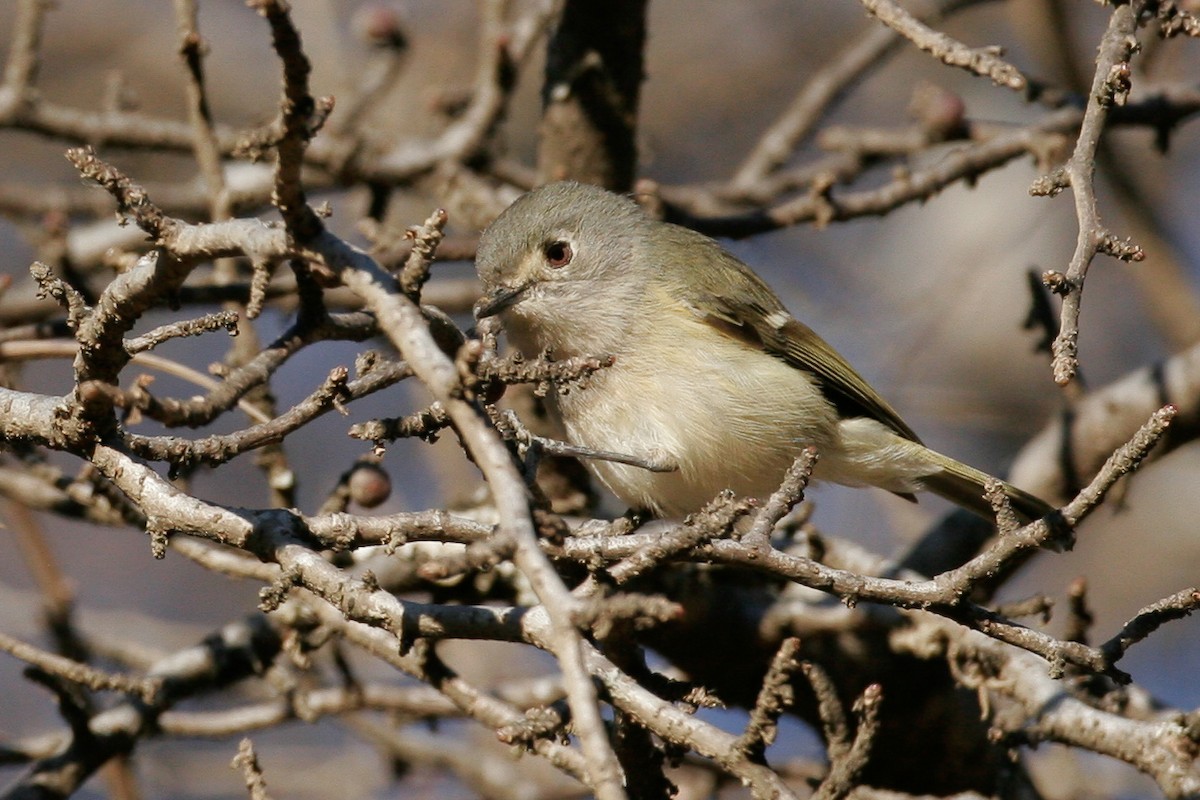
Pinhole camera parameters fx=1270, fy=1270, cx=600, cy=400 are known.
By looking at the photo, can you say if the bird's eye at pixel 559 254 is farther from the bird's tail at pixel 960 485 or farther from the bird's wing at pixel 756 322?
the bird's tail at pixel 960 485

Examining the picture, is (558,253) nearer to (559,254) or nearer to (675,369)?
(559,254)

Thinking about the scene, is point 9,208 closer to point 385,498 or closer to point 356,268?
point 385,498

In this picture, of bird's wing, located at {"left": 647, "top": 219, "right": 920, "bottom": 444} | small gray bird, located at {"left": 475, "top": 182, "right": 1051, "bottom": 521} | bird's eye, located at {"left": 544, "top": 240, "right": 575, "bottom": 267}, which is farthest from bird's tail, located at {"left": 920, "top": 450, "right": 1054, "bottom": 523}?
bird's eye, located at {"left": 544, "top": 240, "right": 575, "bottom": 267}

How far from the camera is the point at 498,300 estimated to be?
3.74 m

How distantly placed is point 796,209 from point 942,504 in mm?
3889

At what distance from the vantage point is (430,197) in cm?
498

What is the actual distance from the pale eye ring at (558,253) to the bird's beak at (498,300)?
0.49ft

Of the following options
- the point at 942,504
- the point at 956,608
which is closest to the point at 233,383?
Answer: the point at 956,608

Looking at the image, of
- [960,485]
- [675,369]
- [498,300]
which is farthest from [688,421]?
[960,485]

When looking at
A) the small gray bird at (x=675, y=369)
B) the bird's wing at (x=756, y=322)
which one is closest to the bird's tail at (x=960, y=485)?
the small gray bird at (x=675, y=369)

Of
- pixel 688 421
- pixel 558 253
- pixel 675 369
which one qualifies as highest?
pixel 558 253

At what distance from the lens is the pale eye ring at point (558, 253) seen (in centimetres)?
397

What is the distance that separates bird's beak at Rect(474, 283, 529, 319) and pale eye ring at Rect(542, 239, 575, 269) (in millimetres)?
150

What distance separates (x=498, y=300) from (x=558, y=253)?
14.0 inches
